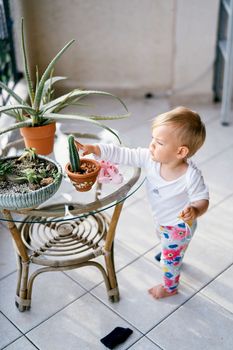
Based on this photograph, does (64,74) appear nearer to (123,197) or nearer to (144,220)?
(144,220)

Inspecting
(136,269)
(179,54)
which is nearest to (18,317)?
(136,269)

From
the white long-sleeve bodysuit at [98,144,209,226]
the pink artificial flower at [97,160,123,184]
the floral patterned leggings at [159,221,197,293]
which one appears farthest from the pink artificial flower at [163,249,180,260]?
the pink artificial flower at [97,160,123,184]

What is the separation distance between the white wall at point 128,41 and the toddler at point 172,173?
70.8 inches

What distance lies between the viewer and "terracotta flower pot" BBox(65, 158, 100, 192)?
159 cm

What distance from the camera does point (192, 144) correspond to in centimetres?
164

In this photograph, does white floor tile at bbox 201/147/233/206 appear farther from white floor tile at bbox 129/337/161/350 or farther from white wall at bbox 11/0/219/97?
white floor tile at bbox 129/337/161/350

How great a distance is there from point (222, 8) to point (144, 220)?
1.65m

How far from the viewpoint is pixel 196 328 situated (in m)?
1.81

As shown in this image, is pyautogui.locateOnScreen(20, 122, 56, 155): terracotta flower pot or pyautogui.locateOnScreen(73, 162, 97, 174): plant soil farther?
pyautogui.locateOnScreen(20, 122, 56, 155): terracotta flower pot

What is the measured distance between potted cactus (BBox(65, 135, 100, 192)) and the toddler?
0.10m

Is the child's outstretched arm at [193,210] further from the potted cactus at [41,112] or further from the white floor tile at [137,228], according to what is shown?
the white floor tile at [137,228]

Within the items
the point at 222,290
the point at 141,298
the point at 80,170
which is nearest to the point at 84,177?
the point at 80,170

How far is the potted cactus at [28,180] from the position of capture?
4.99 feet

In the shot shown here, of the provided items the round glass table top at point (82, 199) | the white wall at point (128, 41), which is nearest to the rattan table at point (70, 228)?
the round glass table top at point (82, 199)
